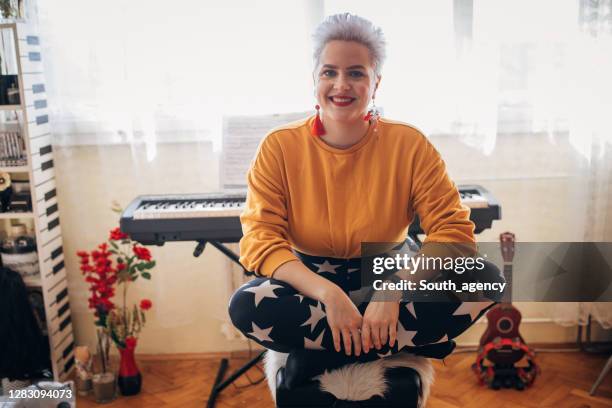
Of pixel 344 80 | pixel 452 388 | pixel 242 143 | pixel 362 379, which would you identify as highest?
pixel 344 80

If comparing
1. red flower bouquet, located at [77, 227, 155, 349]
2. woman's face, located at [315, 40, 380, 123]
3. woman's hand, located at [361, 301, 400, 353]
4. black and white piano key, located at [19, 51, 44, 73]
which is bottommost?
red flower bouquet, located at [77, 227, 155, 349]

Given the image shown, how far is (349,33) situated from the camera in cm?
160

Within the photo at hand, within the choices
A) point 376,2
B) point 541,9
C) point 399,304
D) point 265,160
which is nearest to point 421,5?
point 376,2

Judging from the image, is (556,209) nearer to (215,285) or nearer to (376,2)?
(376,2)

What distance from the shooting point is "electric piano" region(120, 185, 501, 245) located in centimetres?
209

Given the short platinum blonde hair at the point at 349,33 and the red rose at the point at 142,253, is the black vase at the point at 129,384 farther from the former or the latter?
the short platinum blonde hair at the point at 349,33

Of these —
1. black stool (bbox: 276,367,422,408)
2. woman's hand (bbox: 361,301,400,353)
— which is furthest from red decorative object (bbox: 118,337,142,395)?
woman's hand (bbox: 361,301,400,353)

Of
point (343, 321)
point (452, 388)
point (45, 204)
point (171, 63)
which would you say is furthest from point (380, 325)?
point (45, 204)

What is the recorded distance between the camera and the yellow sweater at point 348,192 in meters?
1.63

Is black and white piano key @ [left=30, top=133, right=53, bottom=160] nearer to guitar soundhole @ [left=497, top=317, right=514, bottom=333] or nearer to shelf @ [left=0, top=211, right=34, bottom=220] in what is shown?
shelf @ [left=0, top=211, right=34, bottom=220]

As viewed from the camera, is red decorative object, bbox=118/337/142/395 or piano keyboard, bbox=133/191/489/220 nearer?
piano keyboard, bbox=133/191/489/220

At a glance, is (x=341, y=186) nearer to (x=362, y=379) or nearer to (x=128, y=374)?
(x=362, y=379)

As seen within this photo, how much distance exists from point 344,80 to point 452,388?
140cm

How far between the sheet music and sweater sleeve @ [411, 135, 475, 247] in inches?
27.4
